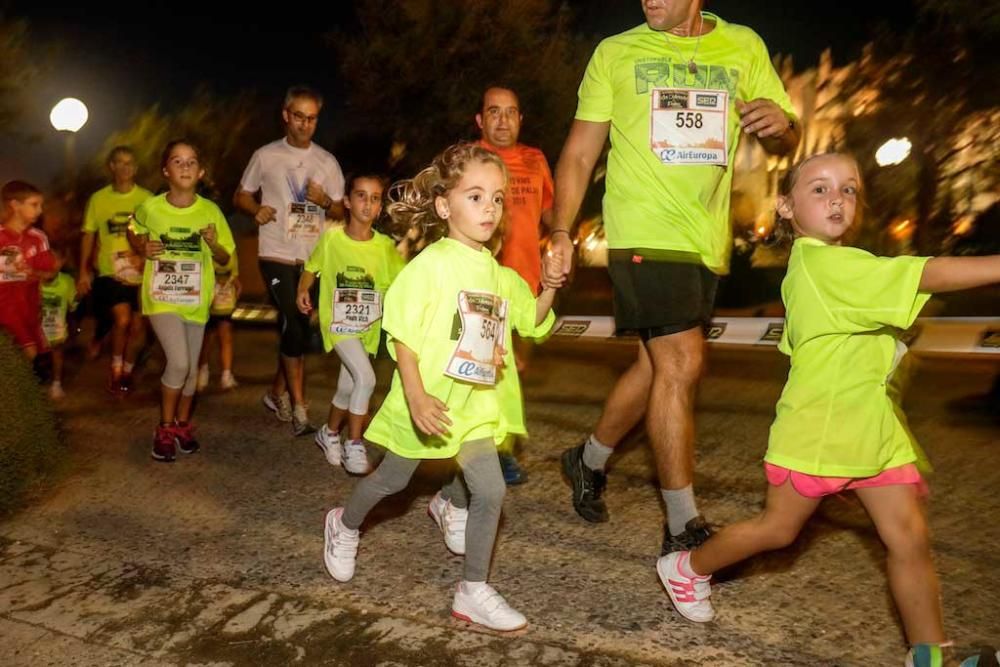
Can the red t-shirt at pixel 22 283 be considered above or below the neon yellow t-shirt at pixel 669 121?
below

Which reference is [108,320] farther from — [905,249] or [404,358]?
[905,249]

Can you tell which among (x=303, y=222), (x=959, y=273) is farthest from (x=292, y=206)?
(x=959, y=273)

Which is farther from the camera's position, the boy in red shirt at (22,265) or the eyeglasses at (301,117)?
the boy in red shirt at (22,265)

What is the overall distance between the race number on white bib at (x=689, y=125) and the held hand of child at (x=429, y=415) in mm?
1369

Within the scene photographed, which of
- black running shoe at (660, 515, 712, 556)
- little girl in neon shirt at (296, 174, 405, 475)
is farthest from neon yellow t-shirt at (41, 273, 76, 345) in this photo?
black running shoe at (660, 515, 712, 556)

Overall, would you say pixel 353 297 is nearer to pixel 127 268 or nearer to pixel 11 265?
pixel 11 265

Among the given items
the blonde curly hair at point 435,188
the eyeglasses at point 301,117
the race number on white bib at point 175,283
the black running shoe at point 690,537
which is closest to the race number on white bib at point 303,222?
the eyeglasses at point 301,117

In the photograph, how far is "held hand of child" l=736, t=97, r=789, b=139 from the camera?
13.0 feet

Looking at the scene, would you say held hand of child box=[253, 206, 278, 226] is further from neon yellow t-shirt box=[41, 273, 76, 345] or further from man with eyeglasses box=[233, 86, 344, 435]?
neon yellow t-shirt box=[41, 273, 76, 345]

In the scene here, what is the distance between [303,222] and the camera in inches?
266

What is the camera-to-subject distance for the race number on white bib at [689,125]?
408cm

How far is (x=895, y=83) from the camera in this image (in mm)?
11883

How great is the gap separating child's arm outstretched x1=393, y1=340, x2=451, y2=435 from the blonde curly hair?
59 centimetres

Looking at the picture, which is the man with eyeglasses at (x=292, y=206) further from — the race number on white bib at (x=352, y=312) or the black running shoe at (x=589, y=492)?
the black running shoe at (x=589, y=492)
